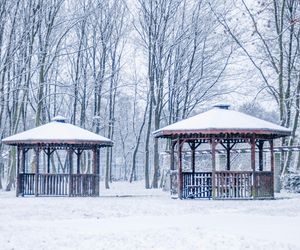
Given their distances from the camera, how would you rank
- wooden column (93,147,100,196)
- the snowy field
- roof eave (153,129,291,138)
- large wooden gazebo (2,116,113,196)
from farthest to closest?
wooden column (93,147,100,196) → large wooden gazebo (2,116,113,196) → roof eave (153,129,291,138) → the snowy field

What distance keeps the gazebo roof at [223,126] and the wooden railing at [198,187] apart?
7.29 ft

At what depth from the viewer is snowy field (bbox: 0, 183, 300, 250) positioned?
1028 cm

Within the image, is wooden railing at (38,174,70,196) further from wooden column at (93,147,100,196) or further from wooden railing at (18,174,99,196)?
wooden column at (93,147,100,196)

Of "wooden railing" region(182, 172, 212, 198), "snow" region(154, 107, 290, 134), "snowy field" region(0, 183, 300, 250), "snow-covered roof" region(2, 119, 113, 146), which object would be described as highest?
"snow" region(154, 107, 290, 134)

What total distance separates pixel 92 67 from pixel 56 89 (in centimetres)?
494

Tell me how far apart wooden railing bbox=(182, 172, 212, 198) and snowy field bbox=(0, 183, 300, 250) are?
5835mm

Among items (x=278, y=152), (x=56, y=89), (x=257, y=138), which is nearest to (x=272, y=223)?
(x=257, y=138)

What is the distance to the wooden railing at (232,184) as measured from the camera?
23.4 meters

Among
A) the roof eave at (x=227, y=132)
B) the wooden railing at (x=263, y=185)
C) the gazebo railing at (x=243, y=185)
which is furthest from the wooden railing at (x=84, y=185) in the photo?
the wooden railing at (x=263, y=185)

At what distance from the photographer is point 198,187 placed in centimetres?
2445

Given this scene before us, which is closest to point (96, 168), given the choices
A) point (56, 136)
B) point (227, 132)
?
point (56, 136)

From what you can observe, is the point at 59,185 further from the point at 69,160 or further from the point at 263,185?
the point at 263,185

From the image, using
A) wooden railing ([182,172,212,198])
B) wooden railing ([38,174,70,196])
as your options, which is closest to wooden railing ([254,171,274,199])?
wooden railing ([182,172,212,198])

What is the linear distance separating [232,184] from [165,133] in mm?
3275
